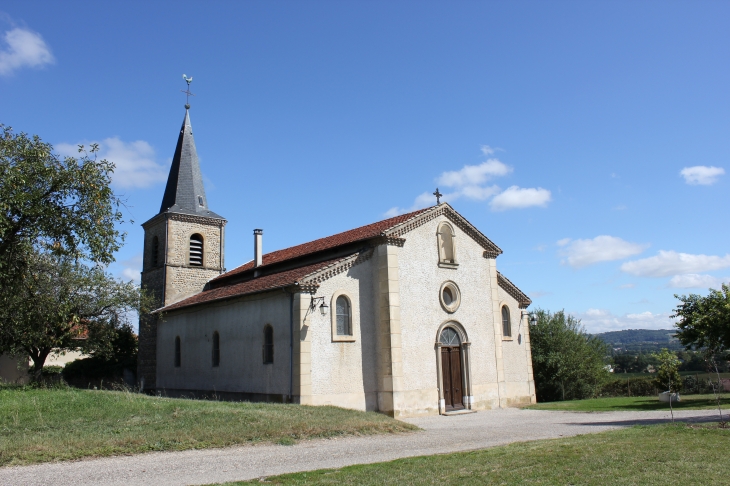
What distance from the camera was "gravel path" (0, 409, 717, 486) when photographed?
30.3ft

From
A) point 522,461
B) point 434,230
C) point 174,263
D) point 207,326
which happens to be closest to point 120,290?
point 174,263

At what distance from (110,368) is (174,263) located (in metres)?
8.17

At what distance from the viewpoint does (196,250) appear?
3325 centimetres

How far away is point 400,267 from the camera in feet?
71.4

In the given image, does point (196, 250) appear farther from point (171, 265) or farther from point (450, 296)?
point (450, 296)

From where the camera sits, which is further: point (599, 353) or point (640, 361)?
point (640, 361)

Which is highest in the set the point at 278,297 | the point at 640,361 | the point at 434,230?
the point at 434,230

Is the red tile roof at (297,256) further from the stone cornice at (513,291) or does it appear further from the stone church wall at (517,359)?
the stone church wall at (517,359)

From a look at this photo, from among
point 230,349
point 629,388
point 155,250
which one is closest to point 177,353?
point 230,349

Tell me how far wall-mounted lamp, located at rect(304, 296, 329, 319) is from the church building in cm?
5

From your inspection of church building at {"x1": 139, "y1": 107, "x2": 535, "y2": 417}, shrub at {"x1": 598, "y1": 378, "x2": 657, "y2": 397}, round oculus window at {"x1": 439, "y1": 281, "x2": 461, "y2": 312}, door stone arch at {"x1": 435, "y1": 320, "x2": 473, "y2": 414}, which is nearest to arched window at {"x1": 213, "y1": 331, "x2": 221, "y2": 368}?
church building at {"x1": 139, "y1": 107, "x2": 535, "y2": 417}

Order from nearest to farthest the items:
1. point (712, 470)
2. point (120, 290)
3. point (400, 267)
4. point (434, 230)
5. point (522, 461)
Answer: point (712, 470)
point (522, 461)
point (400, 267)
point (434, 230)
point (120, 290)

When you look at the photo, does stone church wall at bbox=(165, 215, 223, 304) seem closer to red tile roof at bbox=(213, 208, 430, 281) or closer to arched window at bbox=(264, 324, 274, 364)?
red tile roof at bbox=(213, 208, 430, 281)

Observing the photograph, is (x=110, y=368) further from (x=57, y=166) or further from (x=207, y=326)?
(x=57, y=166)
